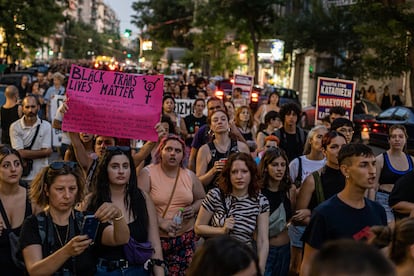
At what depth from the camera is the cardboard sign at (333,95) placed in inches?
522

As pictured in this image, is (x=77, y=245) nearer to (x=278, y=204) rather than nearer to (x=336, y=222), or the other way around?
(x=336, y=222)

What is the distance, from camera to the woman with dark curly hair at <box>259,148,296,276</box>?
6688 millimetres

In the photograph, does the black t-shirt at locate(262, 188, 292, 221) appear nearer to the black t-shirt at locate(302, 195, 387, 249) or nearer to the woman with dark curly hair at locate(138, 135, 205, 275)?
the woman with dark curly hair at locate(138, 135, 205, 275)

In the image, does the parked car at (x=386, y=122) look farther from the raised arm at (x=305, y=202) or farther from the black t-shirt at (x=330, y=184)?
the raised arm at (x=305, y=202)

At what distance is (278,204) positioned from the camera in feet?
22.5

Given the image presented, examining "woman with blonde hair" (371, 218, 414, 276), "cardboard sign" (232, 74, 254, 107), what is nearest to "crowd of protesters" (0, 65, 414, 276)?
"woman with blonde hair" (371, 218, 414, 276)

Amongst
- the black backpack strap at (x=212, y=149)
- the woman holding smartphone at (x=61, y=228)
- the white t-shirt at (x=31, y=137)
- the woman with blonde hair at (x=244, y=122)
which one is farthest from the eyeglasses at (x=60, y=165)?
the woman with blonde hair at (x=244, y=122)

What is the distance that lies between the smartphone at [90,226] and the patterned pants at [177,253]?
1.80m

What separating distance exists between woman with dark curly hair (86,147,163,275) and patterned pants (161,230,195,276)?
0.87 meters

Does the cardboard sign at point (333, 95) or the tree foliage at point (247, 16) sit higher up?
the tree foliage at point (247, 16)

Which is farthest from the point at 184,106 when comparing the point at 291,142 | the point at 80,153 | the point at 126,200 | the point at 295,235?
the point at 126,200

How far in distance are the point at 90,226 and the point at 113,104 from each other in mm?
3654

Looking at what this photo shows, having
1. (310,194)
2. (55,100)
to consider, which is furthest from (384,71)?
(310,194)

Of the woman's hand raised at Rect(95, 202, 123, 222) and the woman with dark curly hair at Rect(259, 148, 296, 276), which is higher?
the woman's hand raised at Rect(95, 202, 123, 222)
